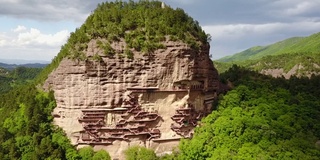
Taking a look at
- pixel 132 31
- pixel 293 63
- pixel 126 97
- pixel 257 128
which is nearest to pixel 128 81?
pixel 126 97

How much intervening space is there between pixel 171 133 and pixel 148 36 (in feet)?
27.7

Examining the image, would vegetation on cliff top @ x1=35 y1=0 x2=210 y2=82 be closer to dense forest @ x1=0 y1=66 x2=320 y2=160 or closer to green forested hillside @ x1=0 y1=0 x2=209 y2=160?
green forested hillside @ x1=0 y1=0 x2=209 y2=160

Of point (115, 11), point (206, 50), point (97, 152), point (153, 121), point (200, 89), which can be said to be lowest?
point (97, 152)

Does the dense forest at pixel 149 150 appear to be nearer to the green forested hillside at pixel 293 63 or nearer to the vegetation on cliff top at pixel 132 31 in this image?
the vegetation on cliff top at pixel 132 31

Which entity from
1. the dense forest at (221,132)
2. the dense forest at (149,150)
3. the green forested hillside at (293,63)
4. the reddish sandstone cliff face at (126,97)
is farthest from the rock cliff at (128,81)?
the green forested hillside at (293,63)

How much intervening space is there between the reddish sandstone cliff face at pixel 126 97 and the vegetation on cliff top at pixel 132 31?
0.53 metres

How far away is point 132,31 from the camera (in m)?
29.6

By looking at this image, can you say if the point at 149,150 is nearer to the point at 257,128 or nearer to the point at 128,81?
the point at 128,81

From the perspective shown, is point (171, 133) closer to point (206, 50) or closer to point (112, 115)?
point (112, 115)

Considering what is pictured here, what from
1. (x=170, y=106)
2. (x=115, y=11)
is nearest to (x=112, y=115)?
(x=170, y=106)

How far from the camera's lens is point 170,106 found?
30062 millimetres

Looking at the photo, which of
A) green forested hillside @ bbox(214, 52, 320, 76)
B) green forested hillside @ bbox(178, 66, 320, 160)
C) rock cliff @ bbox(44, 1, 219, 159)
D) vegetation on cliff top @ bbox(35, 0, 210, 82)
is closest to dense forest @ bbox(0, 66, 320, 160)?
green forested hillside @ bbox(178, 66, 320, 160)

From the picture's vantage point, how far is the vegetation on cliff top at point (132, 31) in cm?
2892

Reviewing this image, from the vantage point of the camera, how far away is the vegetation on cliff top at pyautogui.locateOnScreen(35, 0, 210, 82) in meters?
28.9
